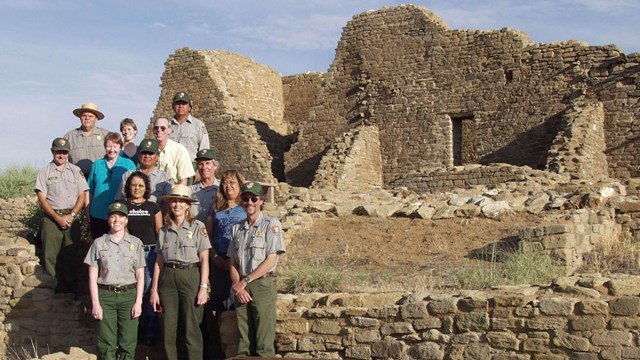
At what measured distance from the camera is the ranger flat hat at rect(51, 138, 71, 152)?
29.4ft

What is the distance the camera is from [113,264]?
7582 millimetres

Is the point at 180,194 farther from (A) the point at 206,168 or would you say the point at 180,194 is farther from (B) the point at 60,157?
(B) the point at 60,157

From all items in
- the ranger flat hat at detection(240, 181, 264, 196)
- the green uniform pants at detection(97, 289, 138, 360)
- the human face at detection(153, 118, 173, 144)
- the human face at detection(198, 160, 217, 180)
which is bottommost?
the green uniform pants at detection(97, 289, 138, 360)

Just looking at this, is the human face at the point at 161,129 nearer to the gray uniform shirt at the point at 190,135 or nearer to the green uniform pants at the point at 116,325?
the gray uniform shirt at the point at 190,135

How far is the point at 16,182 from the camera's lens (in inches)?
898

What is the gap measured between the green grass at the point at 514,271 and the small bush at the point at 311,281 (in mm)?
1257

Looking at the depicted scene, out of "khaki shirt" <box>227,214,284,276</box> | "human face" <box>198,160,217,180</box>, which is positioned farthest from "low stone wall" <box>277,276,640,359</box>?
"human face" <box>198,160,217,180</box>

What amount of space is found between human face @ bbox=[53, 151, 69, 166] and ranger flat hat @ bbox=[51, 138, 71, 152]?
45 mm

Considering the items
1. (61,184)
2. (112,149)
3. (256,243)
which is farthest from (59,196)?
(256,243)

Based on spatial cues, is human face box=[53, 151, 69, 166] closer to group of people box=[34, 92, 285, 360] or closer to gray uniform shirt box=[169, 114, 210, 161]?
group of people box=[34, 92, 285, 360]

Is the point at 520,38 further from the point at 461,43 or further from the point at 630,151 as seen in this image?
the point at 630,151

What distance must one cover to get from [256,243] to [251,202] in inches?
15.0

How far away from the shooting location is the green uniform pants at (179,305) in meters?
7.49

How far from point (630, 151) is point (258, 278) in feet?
Answer: 40.7
